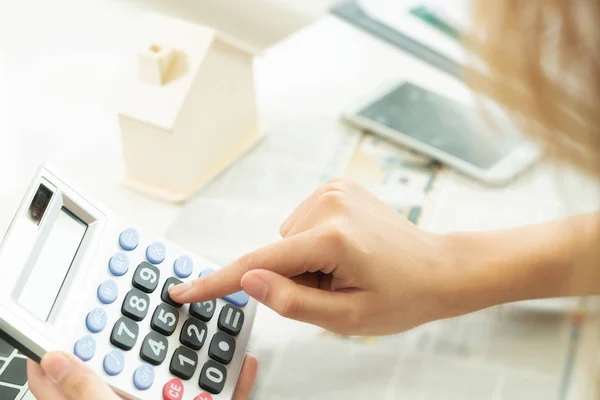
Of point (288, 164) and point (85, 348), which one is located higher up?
point (288, 164)

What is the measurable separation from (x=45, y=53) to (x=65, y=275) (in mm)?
321

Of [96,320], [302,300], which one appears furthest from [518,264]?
[96,320]

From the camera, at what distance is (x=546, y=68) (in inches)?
9.8

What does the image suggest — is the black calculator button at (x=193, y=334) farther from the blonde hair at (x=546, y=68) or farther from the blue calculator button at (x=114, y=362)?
the blonde hair at (x=546, y=68)

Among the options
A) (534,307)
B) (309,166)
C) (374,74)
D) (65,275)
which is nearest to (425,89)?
(374,74)

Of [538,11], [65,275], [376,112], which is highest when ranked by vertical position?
[376,112]

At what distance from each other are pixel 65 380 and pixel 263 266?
0.11 metres

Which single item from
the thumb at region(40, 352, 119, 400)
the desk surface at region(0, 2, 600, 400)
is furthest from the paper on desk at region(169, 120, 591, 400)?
the thumb at region(40, 352, 119, 400)

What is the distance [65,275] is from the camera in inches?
13.9

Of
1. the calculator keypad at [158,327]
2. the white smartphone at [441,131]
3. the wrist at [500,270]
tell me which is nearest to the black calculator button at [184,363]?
the calculator keypad at [158,327]

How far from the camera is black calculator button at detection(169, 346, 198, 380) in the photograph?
355 mm

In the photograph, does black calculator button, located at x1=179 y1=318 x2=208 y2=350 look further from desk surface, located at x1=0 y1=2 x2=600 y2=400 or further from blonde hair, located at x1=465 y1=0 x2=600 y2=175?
blonde hair, located at x1=465 y1=0 x2=600 y2=175

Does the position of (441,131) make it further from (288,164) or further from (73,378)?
(73,378)

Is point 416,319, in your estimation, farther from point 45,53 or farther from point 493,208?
point 45,53
